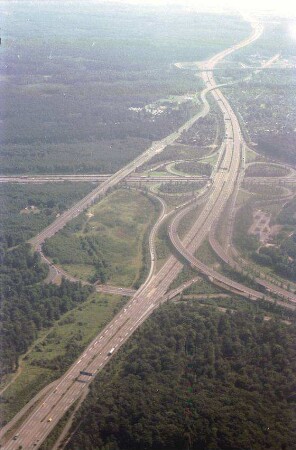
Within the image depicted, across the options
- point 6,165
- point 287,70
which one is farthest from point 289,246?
point 287,70

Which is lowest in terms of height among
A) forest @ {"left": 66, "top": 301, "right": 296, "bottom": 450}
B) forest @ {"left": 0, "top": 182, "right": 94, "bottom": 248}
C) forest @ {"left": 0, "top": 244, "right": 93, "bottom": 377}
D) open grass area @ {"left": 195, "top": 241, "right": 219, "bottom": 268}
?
forest @ {"left": 0, "top": 244, "right": 93, "bottom": 377}

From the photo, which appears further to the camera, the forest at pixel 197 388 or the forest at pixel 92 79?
the forest at pixel 92 79

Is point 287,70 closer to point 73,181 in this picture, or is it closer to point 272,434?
point 73,181

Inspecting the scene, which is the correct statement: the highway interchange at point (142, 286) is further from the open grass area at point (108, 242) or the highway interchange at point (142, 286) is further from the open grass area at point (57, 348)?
the open grass area at point (108, 242)

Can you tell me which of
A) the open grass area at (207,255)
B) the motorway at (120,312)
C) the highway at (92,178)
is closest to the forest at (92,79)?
the highway at (92,178)

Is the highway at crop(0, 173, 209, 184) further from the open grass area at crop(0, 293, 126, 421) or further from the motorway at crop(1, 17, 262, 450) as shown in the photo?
the open grass area at crop(0, 293, 126, 421)

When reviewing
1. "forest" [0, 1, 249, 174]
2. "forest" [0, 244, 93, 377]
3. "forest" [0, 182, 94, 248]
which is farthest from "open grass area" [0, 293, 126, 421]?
"forest" [0, 1, 249, 174]
